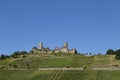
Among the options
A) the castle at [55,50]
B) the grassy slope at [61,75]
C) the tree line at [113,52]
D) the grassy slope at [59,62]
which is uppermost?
the castle at [55,50]

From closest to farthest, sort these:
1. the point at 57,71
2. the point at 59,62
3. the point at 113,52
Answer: the point at 57,71 < the point at 59,62 < the point at 113,52

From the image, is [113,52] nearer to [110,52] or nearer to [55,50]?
[110,52]

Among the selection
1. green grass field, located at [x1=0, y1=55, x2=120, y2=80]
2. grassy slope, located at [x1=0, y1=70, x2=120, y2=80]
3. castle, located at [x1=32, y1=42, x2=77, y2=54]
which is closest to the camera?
grassy slope, located at [x1=0, y1=70, x2=120, y2=80]

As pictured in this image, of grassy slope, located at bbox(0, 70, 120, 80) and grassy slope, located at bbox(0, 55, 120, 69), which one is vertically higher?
grassy slope, located at bbox(0, 55, 120, 69)

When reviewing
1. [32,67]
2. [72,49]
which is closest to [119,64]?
[32,67]

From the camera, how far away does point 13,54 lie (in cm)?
15825

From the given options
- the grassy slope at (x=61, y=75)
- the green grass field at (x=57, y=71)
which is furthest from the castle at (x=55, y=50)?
the grassy slope at (x=61, y=75)

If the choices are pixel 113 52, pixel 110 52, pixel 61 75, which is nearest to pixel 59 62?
pixel 61 75

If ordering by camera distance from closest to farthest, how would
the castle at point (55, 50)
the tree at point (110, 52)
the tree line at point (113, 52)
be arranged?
the tree line at point (113, 52)
the tree at point (110, 52)
the castle at point (55, 50)

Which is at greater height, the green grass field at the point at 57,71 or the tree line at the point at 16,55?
the tree line at the point at 16,55

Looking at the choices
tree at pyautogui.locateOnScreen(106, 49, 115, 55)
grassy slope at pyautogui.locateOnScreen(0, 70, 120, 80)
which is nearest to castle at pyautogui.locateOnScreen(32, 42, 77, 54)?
tree at pyautogui.locateOnScreen(106, 49, 115, 55)

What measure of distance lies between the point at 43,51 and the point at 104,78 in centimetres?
7023

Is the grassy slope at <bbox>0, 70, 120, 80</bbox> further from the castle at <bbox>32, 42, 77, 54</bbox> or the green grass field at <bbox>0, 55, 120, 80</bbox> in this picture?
the castle at <bbox>32, 42, 77, 54</bbox>

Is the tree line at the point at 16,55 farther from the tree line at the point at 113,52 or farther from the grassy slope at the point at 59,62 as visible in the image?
the tree line at the point at 113,52
